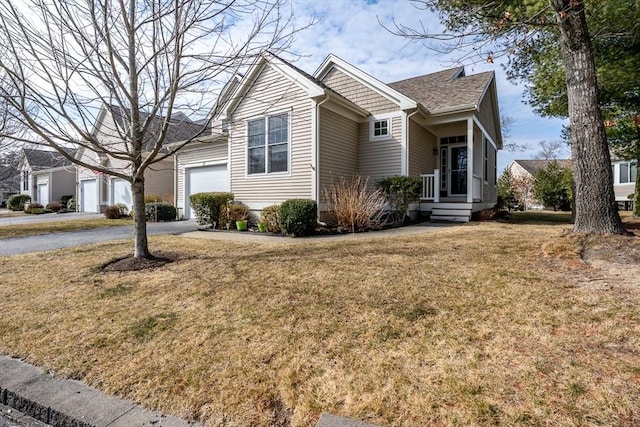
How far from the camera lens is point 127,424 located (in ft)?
6.82

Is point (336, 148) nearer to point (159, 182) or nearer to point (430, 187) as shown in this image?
point (430, 187)

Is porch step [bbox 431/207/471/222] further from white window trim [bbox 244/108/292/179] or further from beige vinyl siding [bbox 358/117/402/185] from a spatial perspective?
white window trim [bbox 244/108/292/179]

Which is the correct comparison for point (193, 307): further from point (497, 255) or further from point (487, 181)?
point (487, 181)

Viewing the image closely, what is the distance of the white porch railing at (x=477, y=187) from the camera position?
12.4 meters

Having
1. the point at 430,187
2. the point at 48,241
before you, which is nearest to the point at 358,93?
the point at 430,187

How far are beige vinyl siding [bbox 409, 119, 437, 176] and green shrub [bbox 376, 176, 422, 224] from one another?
4.37 ft

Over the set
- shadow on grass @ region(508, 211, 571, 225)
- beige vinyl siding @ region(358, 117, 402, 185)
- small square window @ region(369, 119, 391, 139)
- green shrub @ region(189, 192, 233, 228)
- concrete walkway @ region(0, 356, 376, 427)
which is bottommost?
concrete walkway @ region(0, 356, 376, 427)

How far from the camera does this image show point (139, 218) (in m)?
5.77

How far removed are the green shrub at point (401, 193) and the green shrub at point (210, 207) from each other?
17.7 ft

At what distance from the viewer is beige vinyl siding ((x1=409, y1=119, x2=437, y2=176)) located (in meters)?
11.8

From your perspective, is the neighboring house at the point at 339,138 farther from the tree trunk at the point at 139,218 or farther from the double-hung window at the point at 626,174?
the double-hung window at the point at 626,174

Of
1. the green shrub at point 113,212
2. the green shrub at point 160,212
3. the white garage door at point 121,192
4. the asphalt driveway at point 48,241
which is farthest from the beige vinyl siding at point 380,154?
the white garage door at point 121,192

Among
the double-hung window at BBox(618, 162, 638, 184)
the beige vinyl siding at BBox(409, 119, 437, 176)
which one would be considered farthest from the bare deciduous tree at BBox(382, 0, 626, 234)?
the double-hung window at BBox(618, 162, 638, 184)

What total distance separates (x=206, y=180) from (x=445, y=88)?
35.3ft
